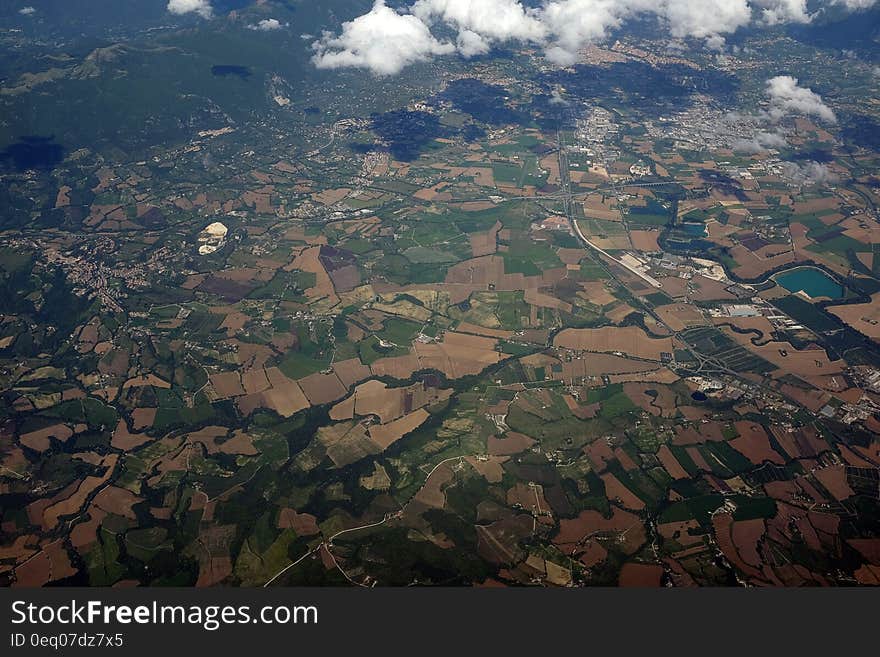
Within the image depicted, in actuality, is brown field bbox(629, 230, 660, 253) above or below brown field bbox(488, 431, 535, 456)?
above

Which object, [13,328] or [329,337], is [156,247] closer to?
[13,328]

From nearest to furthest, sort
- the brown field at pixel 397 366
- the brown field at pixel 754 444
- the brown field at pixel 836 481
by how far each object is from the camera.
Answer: the brown field at pixel 836 481, the brown field at pixel 754 444, the brown field at pixel 397 366

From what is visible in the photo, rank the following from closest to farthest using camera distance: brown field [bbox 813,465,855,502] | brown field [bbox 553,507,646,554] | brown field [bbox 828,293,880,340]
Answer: brown field [bbox 553,507,646,554] < brown field [bbox 813,465,855,502] < brown field [bbox 828,293,880,340]

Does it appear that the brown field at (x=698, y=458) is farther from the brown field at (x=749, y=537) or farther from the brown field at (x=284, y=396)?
the brown field at (x=284, y=396)

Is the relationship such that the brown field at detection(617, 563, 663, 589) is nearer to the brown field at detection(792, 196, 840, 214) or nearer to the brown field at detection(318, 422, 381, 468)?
the brown field at detection(318, 422, 381, 468)

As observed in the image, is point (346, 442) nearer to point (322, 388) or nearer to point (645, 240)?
point (322, 388)

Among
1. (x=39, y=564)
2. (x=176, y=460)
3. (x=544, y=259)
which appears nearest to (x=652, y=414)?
(x=544, y=259)

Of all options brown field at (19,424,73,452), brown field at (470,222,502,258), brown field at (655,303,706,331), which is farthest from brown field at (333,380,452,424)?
brown field at (470,222,502,258)

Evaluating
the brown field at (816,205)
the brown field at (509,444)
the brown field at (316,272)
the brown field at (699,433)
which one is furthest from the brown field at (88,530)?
the brown field at (816,205)

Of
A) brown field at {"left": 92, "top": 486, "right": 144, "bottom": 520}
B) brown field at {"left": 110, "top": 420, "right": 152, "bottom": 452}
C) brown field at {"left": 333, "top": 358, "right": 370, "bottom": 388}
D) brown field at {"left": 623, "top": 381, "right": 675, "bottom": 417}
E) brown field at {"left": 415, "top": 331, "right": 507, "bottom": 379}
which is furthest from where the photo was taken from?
brown field at {"left": 415, "top": 331, "right": 507, "bottom": 379}
